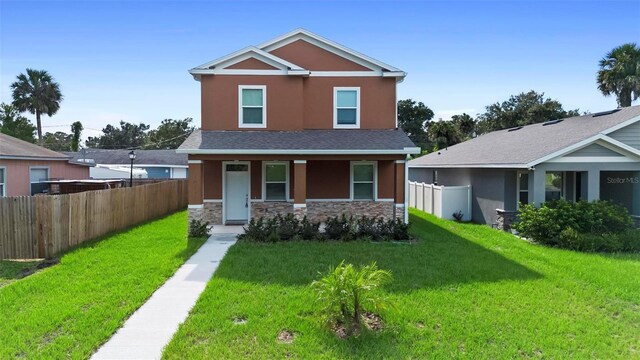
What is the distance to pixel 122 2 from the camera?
1138 centimetres

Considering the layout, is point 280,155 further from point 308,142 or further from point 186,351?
point 186,351

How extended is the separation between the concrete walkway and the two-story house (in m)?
5.13

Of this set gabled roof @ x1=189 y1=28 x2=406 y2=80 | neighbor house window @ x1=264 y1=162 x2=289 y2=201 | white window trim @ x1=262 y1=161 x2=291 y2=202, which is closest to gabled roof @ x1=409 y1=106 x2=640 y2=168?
gabled roof @ x1=189 y1=28 x2=406 y2=80

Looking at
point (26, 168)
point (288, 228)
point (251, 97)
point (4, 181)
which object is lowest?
point (288, 228)

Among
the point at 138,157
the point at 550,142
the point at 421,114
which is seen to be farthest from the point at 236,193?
the point at 421,114

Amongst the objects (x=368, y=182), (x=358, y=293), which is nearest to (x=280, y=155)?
(x=368, y=182)

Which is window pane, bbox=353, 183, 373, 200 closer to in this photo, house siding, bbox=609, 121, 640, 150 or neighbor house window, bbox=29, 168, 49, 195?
house siding, bbox=609, 121, 640, 150

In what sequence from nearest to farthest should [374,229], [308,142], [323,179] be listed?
[374,229] → [308,142] → [323,179]

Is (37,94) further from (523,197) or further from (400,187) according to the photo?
(523,197)

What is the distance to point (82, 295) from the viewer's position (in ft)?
23.5

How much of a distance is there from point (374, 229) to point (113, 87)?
16.9 meters

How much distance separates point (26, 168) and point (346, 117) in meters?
15.8

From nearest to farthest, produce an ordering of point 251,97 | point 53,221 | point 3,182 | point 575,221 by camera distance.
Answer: point 53,221
point 575,221
point 251,97
point 3,182

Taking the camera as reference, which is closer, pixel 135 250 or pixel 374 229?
pixel 135 250
